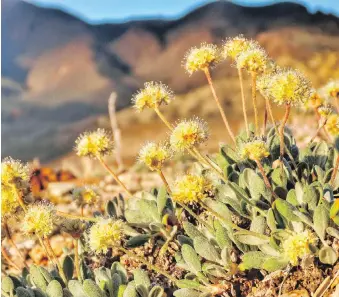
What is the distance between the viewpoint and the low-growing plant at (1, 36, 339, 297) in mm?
1720

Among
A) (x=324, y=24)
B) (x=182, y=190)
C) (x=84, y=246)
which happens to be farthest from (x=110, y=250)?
(x=324, y=24)

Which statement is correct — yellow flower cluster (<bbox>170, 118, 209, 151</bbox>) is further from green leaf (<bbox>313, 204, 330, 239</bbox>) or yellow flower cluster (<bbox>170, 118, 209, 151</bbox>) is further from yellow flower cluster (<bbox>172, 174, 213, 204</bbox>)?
green leaf (<bbox>313, 204, 330, 239</bbox>)

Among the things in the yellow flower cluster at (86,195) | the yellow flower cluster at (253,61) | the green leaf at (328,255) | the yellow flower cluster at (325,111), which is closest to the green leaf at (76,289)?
the yellow flower cluster at (86,195)

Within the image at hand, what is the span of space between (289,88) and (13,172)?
839mm

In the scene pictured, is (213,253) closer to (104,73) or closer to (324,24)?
(324,24)

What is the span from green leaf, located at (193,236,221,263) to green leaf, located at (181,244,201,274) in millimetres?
26

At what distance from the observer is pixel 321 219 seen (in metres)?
1.69

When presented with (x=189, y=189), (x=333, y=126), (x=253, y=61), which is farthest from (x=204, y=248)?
(x=333, y=126)

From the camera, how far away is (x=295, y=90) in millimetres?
1699

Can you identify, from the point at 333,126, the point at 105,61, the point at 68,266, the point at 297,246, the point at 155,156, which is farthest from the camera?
the point at 105,61

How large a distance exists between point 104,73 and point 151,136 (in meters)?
2.29

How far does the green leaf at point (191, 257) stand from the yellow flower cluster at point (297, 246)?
11.7 inches

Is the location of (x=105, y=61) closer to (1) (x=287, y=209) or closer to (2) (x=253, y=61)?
(2) (x=253, y=61)

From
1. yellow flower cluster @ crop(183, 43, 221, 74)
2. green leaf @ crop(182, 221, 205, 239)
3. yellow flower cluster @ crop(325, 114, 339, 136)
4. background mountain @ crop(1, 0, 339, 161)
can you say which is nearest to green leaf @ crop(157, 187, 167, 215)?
green leaf @ crop(182, 221, 205, 239)
